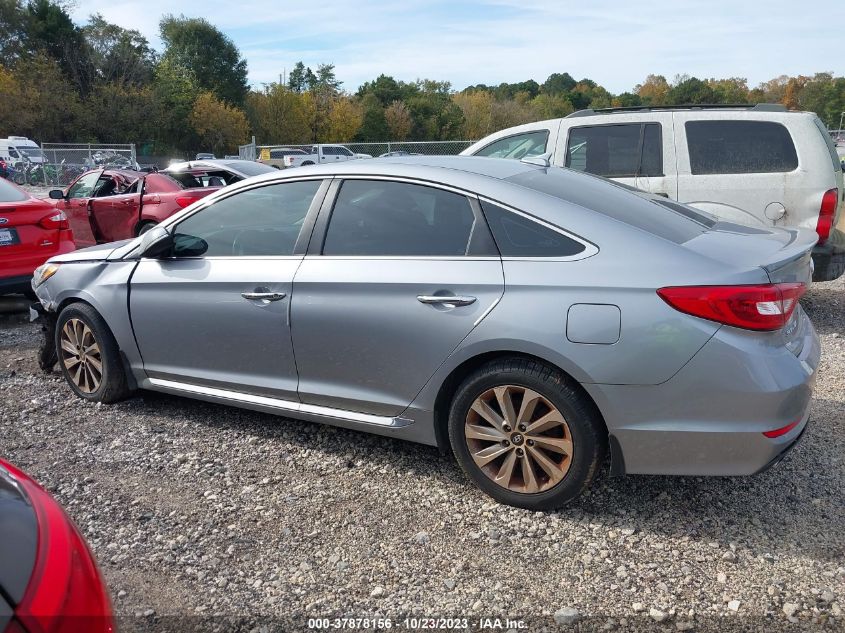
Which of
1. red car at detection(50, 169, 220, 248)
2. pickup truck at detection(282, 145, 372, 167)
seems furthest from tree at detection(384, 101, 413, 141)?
red car at detection(50, 169, 220, 248)

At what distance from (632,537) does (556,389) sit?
0.75 metres

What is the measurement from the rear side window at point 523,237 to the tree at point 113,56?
64.7 metres

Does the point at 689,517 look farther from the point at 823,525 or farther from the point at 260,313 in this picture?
the point at 260,313

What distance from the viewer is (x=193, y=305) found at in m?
4.04

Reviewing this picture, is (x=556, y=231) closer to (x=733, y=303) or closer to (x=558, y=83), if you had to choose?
(x=733, y=303)

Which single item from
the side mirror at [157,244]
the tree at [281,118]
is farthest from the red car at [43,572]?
the tree at [281,118]

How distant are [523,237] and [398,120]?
217ft

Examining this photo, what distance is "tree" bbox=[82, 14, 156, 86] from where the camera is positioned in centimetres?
6169

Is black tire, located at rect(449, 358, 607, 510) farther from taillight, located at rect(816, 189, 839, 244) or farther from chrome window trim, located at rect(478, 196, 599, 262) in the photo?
taillight, located at rect(816, 189, 839, 244)

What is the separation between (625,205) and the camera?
11.3 feet

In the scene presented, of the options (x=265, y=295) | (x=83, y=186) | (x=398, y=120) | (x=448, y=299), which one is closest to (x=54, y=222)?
(x=83, y=186)

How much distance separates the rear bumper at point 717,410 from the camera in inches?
109

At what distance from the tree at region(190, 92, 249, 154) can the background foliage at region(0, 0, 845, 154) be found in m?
0.08

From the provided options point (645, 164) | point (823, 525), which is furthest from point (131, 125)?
point (823, 525)
